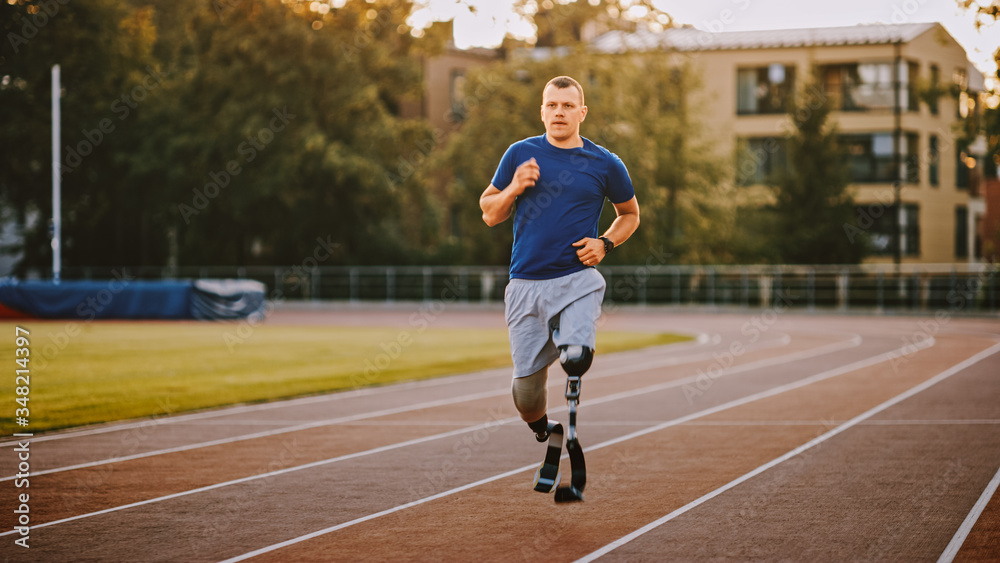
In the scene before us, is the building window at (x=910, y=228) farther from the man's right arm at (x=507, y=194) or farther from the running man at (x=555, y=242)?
the man's right arm at (x=507, y=194)

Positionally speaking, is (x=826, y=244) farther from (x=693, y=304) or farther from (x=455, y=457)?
(x=455, y=457)

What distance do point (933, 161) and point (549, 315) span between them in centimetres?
4992

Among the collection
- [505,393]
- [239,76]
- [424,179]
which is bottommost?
[505,393]

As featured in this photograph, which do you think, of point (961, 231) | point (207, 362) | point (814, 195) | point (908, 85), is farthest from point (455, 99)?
point (207, 362)

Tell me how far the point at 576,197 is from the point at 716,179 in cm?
4241

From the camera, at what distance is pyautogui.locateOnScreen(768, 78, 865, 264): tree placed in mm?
39375

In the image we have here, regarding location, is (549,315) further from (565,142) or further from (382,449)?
(382,449)

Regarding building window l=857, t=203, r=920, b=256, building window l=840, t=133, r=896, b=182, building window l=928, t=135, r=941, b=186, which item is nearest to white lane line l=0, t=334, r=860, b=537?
building window l=857, t=203, r=920, b=256

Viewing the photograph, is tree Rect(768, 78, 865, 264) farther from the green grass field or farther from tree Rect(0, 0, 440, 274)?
the green grass field

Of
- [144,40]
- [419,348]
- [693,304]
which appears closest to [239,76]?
[144,40]

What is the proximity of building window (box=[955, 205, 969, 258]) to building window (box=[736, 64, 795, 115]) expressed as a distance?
10.8m

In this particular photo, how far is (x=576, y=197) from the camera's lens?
19.5 feet

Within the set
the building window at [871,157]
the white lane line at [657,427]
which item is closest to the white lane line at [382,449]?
the white lane line at [657,427]

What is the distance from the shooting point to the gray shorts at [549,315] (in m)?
5.92
